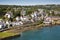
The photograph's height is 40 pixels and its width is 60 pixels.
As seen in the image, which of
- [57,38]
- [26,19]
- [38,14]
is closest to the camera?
[57,38]

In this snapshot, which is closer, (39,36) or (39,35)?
(39,36)

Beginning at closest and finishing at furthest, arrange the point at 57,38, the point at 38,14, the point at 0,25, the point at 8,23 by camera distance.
A: the point at 57,38 < the point at 0,25 < the point at 8,23 < the point at 38,14

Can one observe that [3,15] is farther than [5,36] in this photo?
Yes

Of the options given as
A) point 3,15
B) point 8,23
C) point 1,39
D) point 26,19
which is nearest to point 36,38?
point 1,39

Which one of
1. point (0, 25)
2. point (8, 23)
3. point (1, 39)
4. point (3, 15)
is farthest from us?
point (3, 15)

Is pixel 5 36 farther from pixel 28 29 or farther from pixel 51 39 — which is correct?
pixel 28 29

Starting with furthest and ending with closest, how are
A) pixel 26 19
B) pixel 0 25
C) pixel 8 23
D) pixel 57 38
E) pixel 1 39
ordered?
1. pixel 26 19
2. pixel 8 23
3. pixel 0 25
4. pixel 57 38
5. pixel 1 39

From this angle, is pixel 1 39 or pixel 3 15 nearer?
pixel 1 39

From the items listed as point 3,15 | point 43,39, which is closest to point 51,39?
point 43,39

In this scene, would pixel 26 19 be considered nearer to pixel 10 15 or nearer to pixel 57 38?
pixel 10 15
